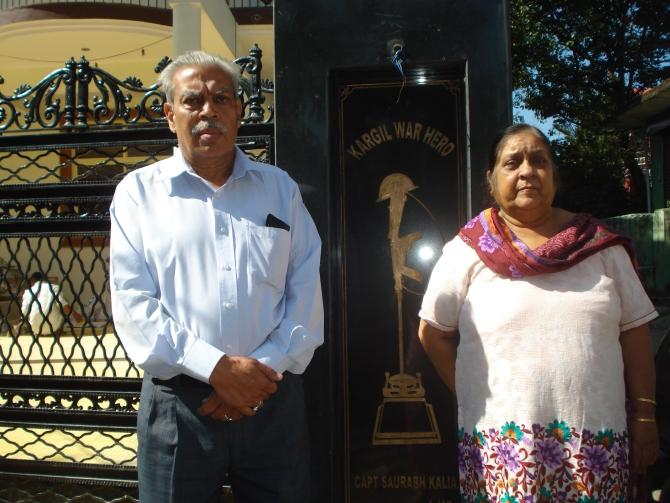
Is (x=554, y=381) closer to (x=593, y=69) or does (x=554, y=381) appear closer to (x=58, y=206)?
(x=58, y=206)

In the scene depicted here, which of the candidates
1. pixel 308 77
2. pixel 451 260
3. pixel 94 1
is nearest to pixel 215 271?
pixel 451 260

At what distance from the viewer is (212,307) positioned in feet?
6.36

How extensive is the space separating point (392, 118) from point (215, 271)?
3.76ft

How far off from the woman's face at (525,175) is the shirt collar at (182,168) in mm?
844

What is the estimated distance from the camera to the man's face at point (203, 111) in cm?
204

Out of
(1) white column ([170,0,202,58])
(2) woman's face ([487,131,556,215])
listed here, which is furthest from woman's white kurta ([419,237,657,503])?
(1) white column ([170,0,202,58])

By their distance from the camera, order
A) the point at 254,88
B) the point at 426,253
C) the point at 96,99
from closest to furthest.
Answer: the point at 426,253 < the point at 254,88 < the point at 96,99

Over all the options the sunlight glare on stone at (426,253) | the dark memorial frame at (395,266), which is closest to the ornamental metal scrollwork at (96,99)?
the dark memorial frame at (395,266)

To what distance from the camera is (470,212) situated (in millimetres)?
2646

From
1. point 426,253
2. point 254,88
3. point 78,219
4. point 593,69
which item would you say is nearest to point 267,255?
point 426,253

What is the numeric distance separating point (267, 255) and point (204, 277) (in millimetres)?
205

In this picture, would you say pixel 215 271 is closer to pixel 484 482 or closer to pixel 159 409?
pixel 159 409

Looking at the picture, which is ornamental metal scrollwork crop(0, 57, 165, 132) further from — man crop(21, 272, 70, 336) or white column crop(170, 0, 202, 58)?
white column crop(170, 0, 202, 58)

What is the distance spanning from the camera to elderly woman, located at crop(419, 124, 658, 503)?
192 cm
